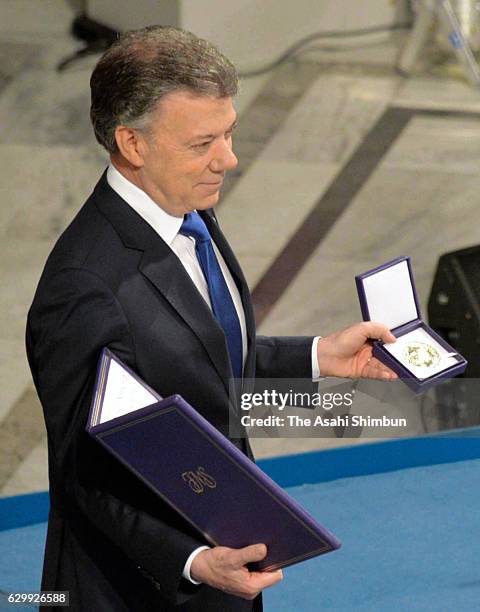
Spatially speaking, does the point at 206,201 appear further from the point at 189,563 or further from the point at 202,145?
the point at 189,563

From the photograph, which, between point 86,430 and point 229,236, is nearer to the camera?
point 86,430

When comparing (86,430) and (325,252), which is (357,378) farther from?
(325,252)

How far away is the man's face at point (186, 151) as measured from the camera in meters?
1.96

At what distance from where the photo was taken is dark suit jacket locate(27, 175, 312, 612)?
1.93 meters

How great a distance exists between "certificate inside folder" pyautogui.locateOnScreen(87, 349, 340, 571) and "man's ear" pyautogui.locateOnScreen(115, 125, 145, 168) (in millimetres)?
302

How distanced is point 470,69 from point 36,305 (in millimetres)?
5269

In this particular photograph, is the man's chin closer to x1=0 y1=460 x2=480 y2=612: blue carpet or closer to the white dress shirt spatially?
the white dress shirt

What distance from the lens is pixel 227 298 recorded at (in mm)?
2133

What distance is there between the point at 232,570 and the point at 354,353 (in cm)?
56

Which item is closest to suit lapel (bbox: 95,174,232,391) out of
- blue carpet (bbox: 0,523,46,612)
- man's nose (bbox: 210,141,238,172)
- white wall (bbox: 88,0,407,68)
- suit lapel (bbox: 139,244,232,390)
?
suit lapel (bbox: 139,244,232,390)

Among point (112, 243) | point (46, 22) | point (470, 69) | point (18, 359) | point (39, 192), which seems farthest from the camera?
point (46, 22)

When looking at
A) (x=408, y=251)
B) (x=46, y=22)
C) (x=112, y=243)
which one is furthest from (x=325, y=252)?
(x=112, y=243)

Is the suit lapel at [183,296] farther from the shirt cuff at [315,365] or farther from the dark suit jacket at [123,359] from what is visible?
the shirt cuff at [315,365]

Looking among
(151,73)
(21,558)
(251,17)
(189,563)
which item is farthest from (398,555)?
(251,17)
